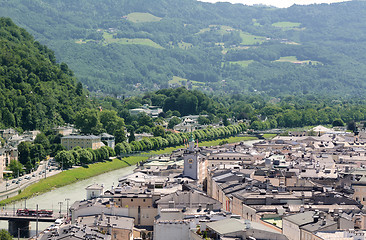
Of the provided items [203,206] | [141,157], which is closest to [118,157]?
[141,157]

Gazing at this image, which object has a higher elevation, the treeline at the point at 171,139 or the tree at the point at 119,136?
the tree at the point at 119,136

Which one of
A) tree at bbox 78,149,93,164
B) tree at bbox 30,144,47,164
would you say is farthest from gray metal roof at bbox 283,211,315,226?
tree at bbox 30,144,47,164

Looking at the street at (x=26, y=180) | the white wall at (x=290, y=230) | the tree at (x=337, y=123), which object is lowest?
the street at (x=26, y=180)

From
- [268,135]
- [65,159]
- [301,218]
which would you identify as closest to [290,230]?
[301,218]

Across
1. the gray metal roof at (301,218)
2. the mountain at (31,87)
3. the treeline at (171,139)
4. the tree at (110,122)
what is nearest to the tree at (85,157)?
the treeline at (171,139)

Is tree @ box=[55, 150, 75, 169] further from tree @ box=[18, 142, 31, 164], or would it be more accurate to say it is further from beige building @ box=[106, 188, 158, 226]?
beige building @ box=[106, 188, 158, 226]

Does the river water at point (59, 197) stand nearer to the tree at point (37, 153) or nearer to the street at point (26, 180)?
the street at point (26, 180)

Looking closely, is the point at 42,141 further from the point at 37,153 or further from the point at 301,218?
the point at 301,218

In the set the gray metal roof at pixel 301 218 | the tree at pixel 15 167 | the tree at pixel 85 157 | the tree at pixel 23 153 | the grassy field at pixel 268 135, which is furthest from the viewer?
the grassy field at pixel 268 135
